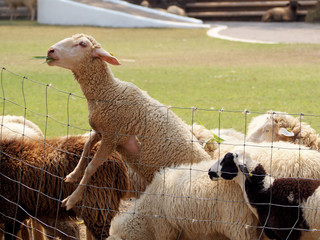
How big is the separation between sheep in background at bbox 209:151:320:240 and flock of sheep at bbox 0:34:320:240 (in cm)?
8

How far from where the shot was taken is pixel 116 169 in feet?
16.0

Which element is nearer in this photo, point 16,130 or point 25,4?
point 16,130

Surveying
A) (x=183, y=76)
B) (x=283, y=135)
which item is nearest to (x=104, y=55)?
(x=283, y=135)

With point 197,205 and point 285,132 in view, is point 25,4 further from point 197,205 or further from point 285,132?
point 197,205

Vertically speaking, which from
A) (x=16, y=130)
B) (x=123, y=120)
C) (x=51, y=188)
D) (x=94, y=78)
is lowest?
(x=51, y=188)

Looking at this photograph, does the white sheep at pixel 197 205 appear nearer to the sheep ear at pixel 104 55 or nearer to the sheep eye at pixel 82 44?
the sheep ear at pixel 104 55

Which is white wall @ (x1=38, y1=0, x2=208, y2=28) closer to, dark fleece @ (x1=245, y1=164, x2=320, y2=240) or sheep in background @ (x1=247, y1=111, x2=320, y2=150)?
sheep in background @ (x1=247, y1=111, x2=320, y2=150)

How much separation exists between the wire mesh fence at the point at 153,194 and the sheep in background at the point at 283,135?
13 millimetres

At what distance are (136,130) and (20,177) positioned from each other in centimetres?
114

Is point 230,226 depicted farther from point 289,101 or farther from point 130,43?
point 130,43

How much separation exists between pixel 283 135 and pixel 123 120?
2132 mm

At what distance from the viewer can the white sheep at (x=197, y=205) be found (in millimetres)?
3967

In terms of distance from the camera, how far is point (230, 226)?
12.9 feet

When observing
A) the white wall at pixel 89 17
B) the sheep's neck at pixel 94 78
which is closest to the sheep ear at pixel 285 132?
the sheep's neck at pixel 94 78
